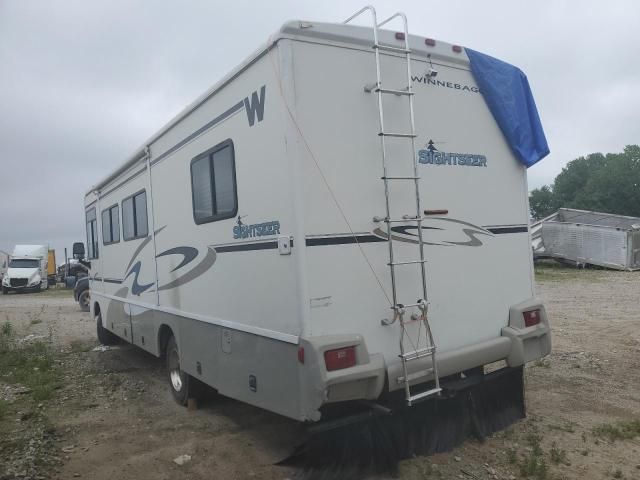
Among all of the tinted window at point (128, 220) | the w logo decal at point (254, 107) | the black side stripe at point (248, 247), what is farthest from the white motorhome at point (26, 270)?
the w logo decal at point (254, 107)

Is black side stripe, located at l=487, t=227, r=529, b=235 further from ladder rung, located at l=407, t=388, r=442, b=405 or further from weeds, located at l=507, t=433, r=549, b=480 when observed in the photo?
weeds, located at l=507, t=433, r=549, b=480

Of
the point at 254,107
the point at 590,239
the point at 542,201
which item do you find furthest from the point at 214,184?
the point at 542,201

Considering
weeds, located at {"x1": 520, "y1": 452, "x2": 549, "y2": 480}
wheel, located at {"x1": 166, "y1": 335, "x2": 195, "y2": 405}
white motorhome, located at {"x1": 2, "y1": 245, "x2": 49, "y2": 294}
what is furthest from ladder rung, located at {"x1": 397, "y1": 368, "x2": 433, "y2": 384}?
white motorhome, located at {"x1": 2, "y1": 245, "x2": 49, "y2": 294}

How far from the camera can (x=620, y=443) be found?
4465 millimetres

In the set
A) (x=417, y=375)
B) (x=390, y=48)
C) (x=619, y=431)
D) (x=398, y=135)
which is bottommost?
(x=619, y=431)

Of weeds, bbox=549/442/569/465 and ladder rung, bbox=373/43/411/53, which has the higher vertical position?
ladder rung, bbox=373/43/411/53

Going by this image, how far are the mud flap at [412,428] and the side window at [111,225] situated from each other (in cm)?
503

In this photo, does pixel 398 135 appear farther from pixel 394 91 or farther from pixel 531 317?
pixel 531 317

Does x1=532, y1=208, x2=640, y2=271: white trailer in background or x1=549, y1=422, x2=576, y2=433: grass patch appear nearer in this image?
x1=549, y1=422, x2=576, y2=433: grass patch

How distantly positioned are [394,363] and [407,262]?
29.3 inches

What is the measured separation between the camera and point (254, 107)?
→ 161 inches

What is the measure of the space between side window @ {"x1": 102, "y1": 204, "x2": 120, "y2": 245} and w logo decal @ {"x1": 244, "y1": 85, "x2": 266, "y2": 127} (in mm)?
4451

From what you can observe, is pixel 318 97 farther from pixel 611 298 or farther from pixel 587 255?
pixel 587 255

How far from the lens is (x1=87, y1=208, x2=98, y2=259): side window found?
9375mm
